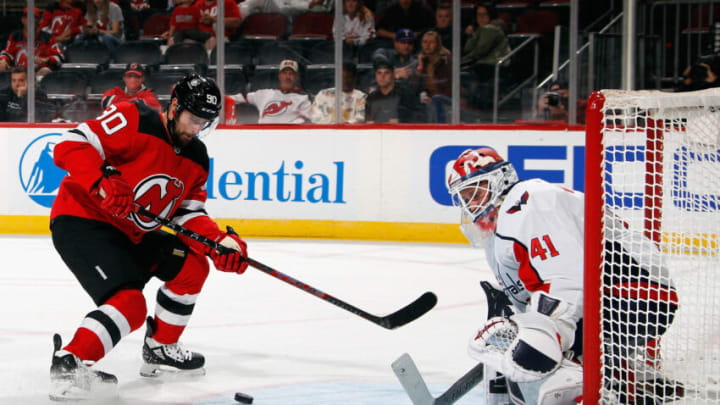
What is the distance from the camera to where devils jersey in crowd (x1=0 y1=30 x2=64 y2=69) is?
6.70 metres

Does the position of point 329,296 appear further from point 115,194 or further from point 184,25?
point 184,25

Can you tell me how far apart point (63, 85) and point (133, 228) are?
14.6 feet

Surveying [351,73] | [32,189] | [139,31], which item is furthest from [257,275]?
[139,31]

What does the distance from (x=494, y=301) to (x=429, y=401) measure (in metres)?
0.30

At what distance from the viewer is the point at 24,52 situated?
6.70 metres

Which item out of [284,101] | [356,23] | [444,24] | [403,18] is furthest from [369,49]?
[284,101]

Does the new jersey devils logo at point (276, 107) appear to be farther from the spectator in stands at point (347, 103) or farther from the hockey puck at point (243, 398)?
the hockey puck at point (243, 398)

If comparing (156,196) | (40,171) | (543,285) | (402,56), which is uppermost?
(402,56)

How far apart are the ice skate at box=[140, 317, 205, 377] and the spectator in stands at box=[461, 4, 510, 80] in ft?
12.9

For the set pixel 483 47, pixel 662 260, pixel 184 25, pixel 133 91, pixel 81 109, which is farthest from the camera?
pixel 184 25

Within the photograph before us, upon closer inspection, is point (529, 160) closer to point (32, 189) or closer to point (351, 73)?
point (351, 73)

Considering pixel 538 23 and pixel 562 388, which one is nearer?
pixel 562 388

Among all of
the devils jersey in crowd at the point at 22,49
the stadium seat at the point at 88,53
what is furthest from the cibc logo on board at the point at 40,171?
the stadium seat at the point at 88,53

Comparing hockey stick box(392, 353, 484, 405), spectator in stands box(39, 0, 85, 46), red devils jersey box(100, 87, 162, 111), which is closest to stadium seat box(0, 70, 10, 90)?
spectator in stands box(39, 0, 85, 46)
